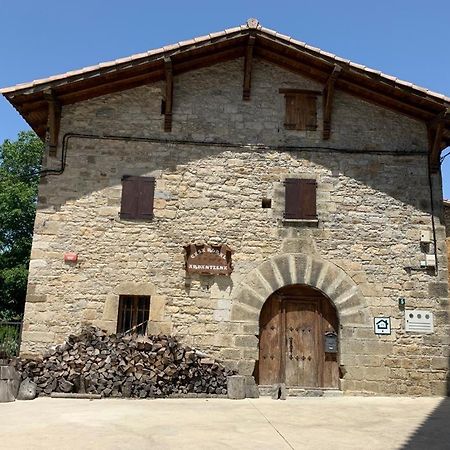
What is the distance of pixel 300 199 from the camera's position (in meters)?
9.63

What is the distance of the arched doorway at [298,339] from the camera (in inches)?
354

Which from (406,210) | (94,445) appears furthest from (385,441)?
(406,210)

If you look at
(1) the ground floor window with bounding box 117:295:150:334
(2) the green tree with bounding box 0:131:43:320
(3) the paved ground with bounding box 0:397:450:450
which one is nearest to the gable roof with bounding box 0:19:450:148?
(1) the ground floor window with bounding box 117:295:150:334

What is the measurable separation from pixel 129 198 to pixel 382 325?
17.8 feet

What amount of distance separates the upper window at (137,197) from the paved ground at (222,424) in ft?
11.4

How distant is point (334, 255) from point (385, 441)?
483cm

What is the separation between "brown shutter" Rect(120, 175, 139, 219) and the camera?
9.30 m

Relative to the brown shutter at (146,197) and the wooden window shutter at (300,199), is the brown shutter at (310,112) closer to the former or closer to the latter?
the wooden window shutter at (300,199)

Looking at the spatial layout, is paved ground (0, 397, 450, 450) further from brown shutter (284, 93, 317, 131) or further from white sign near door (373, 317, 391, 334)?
brown shutter (284, 93, 317, 131)

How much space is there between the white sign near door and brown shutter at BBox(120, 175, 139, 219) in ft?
16.5

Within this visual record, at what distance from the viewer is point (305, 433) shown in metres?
5.18

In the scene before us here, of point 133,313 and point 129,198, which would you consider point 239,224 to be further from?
point 133,313

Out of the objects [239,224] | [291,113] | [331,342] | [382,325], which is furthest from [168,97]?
[382,325]

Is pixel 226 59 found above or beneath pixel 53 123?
above
